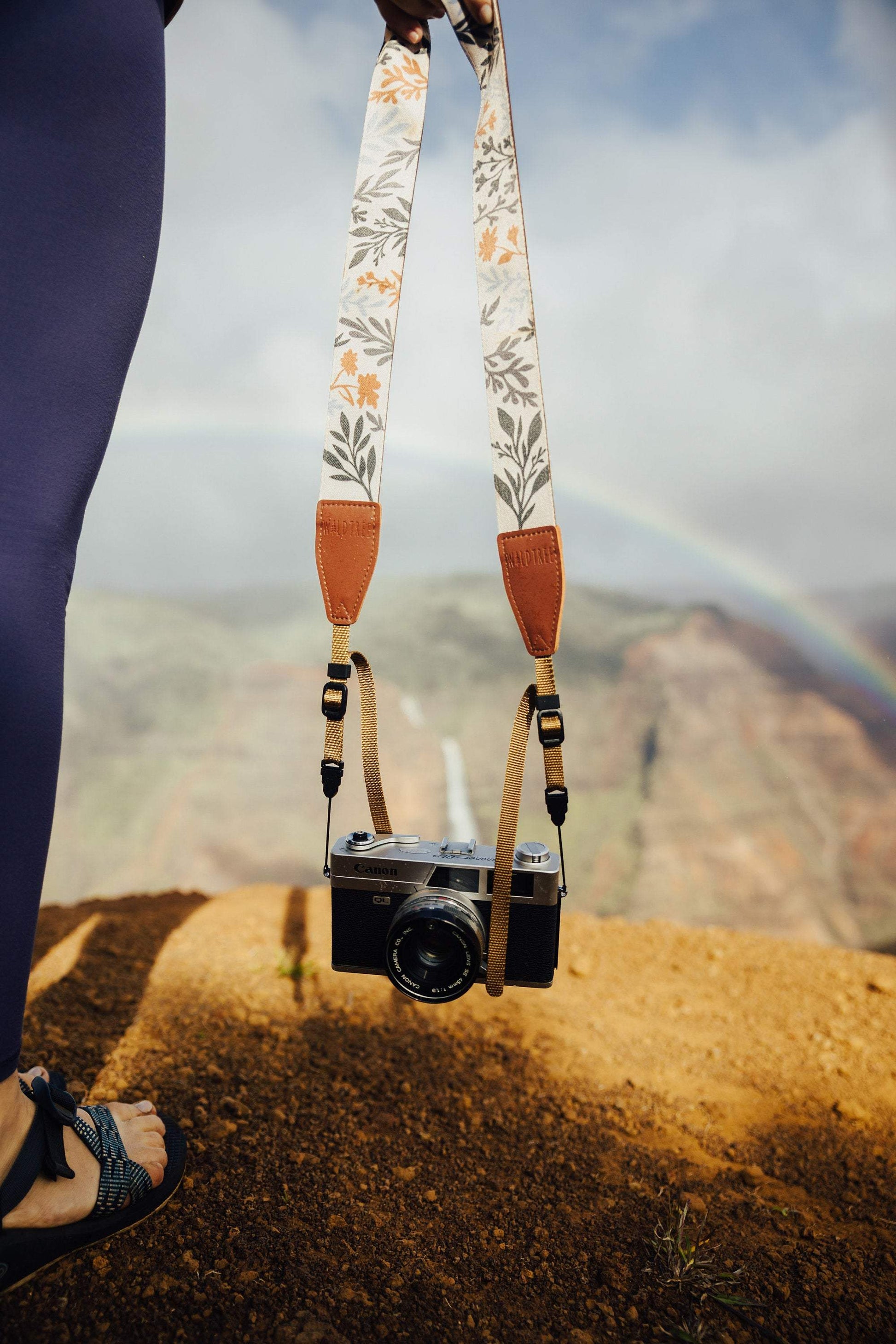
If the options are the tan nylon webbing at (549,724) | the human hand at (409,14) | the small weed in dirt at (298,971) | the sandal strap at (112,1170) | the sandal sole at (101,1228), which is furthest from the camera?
the small weed in dirt at (298,971)

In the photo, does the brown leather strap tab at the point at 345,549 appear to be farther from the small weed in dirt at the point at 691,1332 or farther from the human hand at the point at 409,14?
the small weed in dirt at the point at 691,1332

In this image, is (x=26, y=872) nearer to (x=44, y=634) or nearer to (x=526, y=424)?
(x=44, y=634)

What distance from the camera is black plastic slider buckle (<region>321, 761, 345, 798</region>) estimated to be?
136 centimetres

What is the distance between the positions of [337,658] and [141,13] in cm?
108

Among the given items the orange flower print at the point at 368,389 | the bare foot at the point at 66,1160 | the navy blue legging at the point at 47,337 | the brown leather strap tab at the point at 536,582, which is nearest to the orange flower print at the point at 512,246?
the orange flower print at the point at 368,389

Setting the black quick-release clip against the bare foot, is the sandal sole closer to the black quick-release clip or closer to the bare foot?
the bare foot

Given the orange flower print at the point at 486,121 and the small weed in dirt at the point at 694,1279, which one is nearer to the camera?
the small weed in dirt at the point at 694,1279

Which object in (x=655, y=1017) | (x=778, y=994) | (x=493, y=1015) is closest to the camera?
(x=493, y=1015)

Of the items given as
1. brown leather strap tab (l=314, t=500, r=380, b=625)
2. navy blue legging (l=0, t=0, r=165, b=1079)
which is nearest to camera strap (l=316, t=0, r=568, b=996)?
brown leather strap tab (l=314, t=500, r=380, b=625)

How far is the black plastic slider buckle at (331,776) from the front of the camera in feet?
4.46

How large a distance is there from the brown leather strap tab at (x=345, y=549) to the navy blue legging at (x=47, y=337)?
44 centimetres

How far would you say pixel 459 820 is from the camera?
5.49 metres

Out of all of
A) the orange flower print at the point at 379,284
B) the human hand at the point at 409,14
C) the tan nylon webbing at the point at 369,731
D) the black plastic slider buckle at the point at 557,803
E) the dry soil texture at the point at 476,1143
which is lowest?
the dry soil texture at the point at 476,1143

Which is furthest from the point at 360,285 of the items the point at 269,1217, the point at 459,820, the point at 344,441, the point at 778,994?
the point at 459,820
